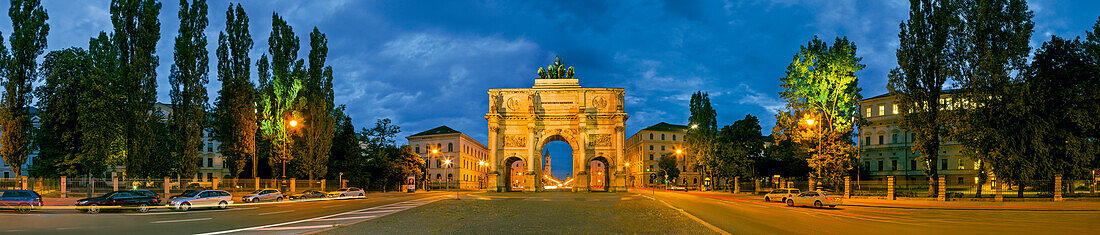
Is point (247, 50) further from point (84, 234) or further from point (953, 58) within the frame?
point (953, 58)

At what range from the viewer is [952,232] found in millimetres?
17234

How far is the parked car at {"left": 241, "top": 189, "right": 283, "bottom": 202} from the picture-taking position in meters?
41.9

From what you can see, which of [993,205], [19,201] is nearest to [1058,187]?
[993,205]

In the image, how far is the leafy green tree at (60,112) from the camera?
1713 inches

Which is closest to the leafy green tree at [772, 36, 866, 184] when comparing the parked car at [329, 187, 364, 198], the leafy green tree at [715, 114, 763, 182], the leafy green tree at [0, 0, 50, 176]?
the leafy green tree at [715, 114, 763, 182]

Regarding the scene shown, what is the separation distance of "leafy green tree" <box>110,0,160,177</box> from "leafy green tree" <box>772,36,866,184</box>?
147ft

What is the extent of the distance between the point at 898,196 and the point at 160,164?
182 feet

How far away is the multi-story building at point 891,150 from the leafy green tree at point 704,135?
21879 mm

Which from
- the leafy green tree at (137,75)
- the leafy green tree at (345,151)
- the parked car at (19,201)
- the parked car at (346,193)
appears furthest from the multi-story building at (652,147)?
the parked car at (19,201)

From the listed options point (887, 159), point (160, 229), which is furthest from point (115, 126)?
point (887, 159)

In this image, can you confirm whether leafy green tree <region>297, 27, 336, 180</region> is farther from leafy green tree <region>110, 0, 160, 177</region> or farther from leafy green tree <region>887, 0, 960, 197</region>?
leafy green tree <region>887, 0, 960, 197</region>

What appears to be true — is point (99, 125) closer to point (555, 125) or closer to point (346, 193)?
point (346, 193)

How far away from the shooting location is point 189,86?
47.3 m

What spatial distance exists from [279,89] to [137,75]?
38.8 ft
